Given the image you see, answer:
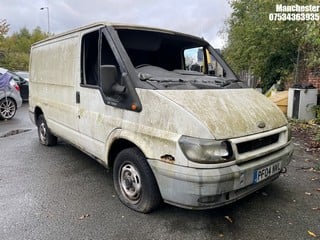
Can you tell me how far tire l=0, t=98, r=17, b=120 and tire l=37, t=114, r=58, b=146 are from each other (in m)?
3.82

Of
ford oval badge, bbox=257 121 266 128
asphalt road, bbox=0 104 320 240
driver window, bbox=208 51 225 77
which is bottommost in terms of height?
asphalt road, bbox=0 104 320 240

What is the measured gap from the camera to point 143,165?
9.73 feet

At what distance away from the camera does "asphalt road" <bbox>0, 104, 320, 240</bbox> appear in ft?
9.29

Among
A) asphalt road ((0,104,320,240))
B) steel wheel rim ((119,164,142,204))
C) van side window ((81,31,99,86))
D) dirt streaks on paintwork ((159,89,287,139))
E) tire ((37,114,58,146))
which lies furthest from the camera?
tire ((37,114,58,146))

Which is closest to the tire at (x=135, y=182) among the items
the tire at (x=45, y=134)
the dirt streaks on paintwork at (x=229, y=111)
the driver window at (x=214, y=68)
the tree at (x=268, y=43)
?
the dirt streaks on paintwork at (x=229, y=111)

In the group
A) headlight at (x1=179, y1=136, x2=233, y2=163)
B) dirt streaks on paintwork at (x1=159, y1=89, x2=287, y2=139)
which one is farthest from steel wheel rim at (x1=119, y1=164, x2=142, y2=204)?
dirt streaks on paintwork at (x1=159, y1=89, x2=287, y2=139)

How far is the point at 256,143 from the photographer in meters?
2.89

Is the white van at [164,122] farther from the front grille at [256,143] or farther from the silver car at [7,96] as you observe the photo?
the silver car at [7,96]

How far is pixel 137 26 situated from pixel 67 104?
64.5 inches

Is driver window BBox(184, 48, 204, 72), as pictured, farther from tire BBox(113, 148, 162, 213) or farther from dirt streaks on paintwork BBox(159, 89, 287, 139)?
tire BBox(113, 148, 162, 213)

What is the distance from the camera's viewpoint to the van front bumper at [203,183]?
2531 millimetres

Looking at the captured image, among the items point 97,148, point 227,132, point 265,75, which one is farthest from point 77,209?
point 265,75

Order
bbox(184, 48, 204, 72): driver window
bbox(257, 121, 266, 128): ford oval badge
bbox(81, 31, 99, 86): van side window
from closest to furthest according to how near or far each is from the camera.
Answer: bbox(257, 121, 266, 128): ford oval badge → bbox(81, 31, 99, 86): van side window → bbox(184, 48, 204, 72): driver window

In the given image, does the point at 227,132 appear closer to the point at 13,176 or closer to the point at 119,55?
the point at 119,55
